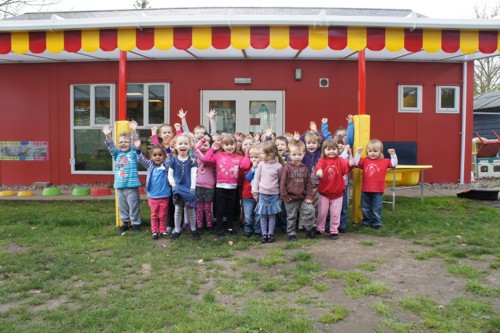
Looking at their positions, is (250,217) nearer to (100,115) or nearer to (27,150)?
(100,115)

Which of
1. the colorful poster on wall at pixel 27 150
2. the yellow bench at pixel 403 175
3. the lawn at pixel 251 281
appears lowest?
the lawn at pixel 251 281

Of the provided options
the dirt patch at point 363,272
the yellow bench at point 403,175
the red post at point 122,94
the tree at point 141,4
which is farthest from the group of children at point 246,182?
the tree at point 141,4

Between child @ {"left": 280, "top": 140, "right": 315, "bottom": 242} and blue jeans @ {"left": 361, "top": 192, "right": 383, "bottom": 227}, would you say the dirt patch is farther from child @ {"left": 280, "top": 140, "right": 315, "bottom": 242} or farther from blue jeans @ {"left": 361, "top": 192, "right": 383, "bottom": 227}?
blue jeans @ {"left": 361, "top": 192, "right": 383, "bottom": 227}

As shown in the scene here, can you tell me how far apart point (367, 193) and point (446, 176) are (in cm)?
496

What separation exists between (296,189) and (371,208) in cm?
145

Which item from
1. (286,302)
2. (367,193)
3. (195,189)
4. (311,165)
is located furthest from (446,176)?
→ (286,302)

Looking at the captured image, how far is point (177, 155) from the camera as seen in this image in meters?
5.65

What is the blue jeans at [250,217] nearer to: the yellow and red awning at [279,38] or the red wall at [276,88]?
the yellow and red awning at [279,38]

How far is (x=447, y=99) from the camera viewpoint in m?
10.2

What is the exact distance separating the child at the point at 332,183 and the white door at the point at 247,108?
4312 millimetres

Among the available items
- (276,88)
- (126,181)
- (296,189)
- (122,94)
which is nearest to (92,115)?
(122,94)

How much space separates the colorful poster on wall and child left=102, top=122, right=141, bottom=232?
5.14 m

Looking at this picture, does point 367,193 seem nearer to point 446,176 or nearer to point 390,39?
point 390,39

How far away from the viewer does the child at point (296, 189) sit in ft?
18.2
